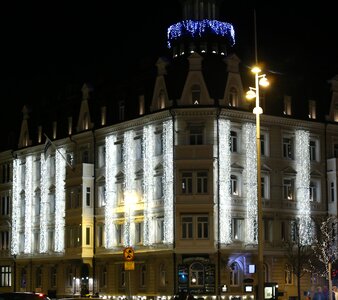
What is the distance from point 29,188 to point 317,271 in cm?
2931

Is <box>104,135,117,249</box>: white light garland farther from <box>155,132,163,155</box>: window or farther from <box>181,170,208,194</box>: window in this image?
<box>181,170,208,194</box>: window

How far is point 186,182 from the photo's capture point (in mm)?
70750

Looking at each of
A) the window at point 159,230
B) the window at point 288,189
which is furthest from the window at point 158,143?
the window at point 288,189

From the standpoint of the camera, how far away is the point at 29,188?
9000cm

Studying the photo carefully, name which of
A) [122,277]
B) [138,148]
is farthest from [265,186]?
[122,277]

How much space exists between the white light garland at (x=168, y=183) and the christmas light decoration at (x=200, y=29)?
8.35 metres

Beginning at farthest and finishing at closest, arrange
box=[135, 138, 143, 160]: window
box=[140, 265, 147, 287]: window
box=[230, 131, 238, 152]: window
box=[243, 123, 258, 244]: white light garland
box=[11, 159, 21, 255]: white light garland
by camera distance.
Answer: box=[11, 159, 21, 255]: white light garland, box=[135, 138, 143, 160]: window, box=[140, 265, 147, 287]: window, box=[243, 123, 258, 244]: white light garland, box=[230, 131, 238, 152]: window

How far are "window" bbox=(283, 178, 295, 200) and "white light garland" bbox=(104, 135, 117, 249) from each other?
44.8 feet

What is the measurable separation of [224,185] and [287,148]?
25.8 ft

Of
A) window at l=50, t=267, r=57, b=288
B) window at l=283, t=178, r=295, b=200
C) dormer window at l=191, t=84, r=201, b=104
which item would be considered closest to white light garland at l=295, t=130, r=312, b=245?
window at l=283, t=178, r=295, b=200

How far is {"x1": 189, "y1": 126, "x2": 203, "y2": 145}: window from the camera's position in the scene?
7125 cm

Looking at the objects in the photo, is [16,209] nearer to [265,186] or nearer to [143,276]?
[143,276]

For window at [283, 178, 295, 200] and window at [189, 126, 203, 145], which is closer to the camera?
window at [189, 126, 203, 145]

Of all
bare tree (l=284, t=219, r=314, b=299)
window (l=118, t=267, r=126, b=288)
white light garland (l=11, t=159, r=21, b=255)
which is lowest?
window (l=118, t=267, r=126, b=288)
